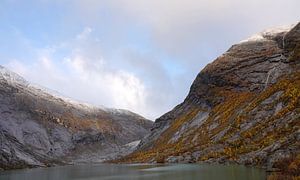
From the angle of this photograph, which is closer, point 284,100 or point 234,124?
point 284,100

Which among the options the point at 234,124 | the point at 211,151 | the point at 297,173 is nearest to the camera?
the point at 297,173

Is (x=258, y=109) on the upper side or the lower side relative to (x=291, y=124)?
upper

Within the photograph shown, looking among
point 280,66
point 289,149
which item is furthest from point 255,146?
point 280,66

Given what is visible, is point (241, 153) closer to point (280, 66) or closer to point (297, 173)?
point (297, 173)

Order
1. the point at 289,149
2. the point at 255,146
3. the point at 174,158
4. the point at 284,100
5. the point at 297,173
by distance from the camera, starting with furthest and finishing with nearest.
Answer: the point at 174,158
the point at 284,100
the point at 255,146
the point at 289,149
the point at 297,173

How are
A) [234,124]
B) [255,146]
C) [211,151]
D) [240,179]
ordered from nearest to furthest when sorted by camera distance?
[240,179] → [255,146] → [211,151] → [234,124]

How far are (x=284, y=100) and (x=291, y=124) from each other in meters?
33.4

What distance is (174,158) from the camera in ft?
540

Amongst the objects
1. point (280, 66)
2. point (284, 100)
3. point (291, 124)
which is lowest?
point (291, 124)

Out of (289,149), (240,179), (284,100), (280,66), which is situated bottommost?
(240,179)

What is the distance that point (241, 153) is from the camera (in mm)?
109562

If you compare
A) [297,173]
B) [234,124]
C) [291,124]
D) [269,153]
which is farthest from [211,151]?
[297,173]

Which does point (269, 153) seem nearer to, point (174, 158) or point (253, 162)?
point (253, 162)

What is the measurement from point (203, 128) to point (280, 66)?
4464cm
